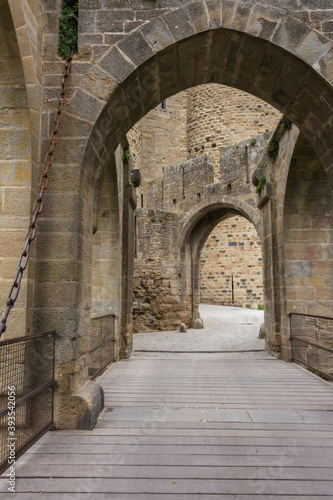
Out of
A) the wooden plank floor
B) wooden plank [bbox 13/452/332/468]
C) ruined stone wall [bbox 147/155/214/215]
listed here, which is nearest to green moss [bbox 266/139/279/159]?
the wooden plank floor

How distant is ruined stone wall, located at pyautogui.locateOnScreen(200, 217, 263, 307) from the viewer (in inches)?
673

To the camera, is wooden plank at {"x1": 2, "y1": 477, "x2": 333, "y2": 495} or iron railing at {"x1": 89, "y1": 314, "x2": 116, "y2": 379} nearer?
wooden plank at {"x1": 2, "y1": 477, "x2": 333, "y2": 495}

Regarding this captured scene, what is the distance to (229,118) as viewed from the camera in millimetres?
18516

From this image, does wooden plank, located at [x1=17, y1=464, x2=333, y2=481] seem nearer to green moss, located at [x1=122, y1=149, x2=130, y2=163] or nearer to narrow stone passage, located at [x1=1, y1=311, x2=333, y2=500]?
narrow stone passage, located at [x1=1, y1=311, x2=333, y2=500]

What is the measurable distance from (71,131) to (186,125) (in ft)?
59.8

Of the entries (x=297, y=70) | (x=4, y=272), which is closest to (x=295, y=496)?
(x=4, y=272)

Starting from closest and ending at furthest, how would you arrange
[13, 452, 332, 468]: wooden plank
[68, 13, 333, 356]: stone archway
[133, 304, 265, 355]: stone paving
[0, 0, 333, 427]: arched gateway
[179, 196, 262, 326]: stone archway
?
1. [13, 452, 332, 468]: wooden plank
2. [0, 0, 333, 427]: arched gateway
3. [68, 13, 333, 356]: stone archway
4. [133, 304, 265, 355]: stone paving
5. [179, 196, 262, 326]: stone archway

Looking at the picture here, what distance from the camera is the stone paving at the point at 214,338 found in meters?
7.50

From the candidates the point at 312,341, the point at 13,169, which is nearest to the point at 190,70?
the point at 13,169

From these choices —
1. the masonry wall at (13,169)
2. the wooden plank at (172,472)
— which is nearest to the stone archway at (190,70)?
the masonry wall at (13,169)

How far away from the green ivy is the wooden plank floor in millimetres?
3176

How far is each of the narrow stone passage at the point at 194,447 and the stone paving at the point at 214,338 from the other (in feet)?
9.97

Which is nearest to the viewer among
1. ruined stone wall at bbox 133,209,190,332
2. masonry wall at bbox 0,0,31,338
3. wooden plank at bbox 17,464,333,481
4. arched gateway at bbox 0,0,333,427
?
wooden plank at bbox 17,464,333,481

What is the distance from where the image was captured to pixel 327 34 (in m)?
3.15
